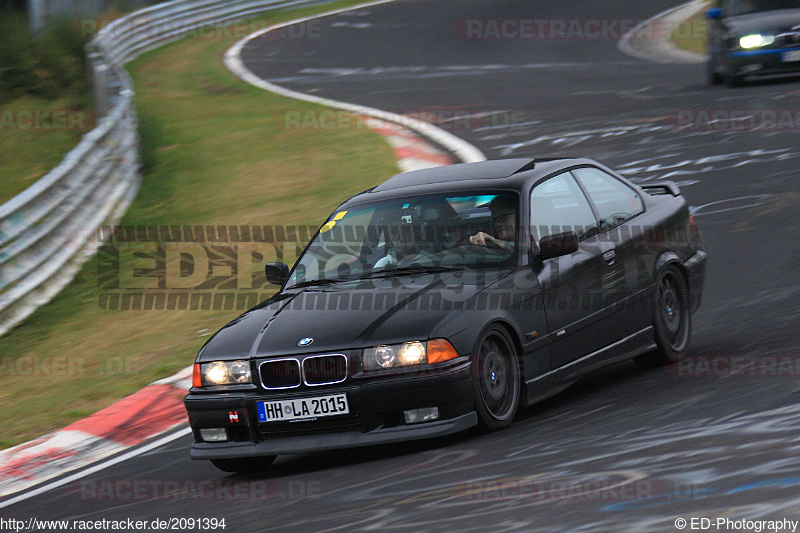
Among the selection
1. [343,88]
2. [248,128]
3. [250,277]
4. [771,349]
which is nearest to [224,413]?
[771,349]

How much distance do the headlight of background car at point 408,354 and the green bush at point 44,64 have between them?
15.2 m

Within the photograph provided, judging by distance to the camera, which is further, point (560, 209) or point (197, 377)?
point (560, 209)

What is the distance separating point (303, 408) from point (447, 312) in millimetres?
896

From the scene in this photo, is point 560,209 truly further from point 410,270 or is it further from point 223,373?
point 223,373

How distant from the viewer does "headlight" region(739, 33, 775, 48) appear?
18.0 meters

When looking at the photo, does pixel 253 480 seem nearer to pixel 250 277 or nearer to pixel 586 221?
pixel 586 221

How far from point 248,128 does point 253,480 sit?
1337cm

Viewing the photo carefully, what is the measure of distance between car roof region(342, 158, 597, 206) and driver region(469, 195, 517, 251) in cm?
12

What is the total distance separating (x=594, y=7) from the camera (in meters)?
32.4

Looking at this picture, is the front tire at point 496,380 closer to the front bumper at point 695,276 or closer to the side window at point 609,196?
the side window at point 609,196

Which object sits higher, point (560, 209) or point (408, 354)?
point (560, 209)

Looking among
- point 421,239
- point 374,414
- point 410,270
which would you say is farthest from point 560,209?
point 374,414

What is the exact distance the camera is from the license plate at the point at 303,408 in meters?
6.22

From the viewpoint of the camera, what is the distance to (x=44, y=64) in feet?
73.2
